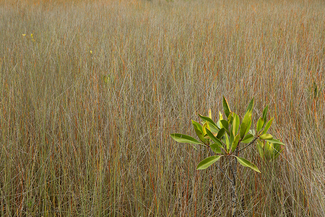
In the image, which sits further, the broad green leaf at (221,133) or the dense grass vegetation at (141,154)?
the dense grass vegetation at (141,154)

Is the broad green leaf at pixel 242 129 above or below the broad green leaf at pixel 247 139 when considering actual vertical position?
above

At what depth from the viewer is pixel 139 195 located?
0.98 m

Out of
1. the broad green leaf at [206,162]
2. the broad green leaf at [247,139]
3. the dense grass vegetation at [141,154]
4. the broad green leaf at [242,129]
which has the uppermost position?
the broad green leaf at [242,129]

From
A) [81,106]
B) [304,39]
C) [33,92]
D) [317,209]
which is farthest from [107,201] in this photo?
[304,39]

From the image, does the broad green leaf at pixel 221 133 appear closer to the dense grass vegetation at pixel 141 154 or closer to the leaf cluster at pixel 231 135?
the leaf cluster at pixel 231 135

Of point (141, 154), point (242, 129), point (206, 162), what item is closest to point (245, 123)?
point (242, 129)

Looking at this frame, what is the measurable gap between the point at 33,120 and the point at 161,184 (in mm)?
965

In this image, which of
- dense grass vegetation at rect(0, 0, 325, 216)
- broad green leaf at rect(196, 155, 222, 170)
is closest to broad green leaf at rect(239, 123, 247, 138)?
broad green leaf at rect(196, 155, 222, 170)

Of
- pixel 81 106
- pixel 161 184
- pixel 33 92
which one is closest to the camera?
pixel 161 184

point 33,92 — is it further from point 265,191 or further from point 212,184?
point 265,191

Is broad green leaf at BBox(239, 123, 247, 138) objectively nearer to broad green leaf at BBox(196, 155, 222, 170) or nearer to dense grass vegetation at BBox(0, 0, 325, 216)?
broad green leaf at BBox(196, 155, 222, 170)

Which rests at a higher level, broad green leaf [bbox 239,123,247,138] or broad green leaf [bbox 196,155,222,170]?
broad green leaf [bbox 239,123,247,138]

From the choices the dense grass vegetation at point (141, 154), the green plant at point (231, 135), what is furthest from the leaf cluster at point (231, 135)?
the dense grass vegetation at point (141, 154)


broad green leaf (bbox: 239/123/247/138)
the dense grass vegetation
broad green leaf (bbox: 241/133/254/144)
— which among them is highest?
broad green leaf (bbox: 239/123/247/138)
